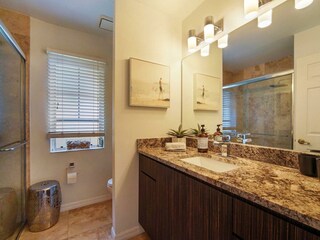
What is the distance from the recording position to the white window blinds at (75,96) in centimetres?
197

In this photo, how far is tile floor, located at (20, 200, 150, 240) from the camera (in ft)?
5.09

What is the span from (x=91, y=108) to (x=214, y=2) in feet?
6.26

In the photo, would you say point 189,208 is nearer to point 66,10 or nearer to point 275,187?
point 275,187

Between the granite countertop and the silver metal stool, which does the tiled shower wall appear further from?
the granite countertop

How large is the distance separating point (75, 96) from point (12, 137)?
80 cm

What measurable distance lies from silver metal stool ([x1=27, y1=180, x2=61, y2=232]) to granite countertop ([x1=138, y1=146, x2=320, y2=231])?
1576 millimetres

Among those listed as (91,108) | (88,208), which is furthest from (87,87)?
(88,208)

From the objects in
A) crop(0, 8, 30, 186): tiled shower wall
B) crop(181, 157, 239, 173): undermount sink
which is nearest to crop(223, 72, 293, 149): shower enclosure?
crop(181, 157, 239, 173): undermount sink

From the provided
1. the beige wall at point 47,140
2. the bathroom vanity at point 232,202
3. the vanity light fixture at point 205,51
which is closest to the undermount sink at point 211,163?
the bathroom vanity at point 232,202

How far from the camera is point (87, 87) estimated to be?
7.13 ft

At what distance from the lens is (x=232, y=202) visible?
0.68 m

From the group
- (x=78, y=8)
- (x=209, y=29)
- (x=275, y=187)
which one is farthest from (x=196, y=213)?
(x=78, y=8)

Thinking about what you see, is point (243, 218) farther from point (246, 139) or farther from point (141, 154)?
point (141, 154)

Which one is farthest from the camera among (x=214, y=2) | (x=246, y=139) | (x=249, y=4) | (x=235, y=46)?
(x=214, y=2)
